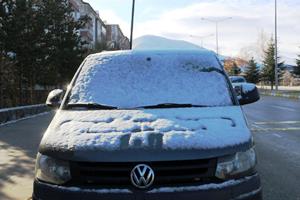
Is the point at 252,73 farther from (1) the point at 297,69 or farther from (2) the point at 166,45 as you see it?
(2) the point at 166,45

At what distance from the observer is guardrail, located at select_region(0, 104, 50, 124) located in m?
18.5

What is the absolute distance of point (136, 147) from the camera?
3932mm

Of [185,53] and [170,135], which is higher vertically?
[185,53]

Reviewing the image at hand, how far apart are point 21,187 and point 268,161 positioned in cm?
429

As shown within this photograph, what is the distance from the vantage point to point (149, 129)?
423cm

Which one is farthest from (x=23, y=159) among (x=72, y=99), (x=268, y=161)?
(x=72, y=99)

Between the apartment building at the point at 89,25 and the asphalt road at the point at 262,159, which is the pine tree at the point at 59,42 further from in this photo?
the apartment building at the point at 89,25

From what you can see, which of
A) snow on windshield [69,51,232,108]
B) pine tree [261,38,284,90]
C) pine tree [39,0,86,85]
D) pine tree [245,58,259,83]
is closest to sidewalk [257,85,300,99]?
pine tree [261,38,284,90]

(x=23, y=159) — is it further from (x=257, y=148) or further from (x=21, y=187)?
(x=257, y=148)

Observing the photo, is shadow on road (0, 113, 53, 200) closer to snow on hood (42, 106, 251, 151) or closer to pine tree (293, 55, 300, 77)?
snow on hood (42, 106, 251, 151)

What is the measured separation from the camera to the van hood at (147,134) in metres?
3.93

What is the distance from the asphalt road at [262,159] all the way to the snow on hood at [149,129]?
2374mm

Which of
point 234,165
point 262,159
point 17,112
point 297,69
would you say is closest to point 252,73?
point 297,69

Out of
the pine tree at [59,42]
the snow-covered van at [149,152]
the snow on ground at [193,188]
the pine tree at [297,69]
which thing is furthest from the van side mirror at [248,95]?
the pine tree at [297,69]
